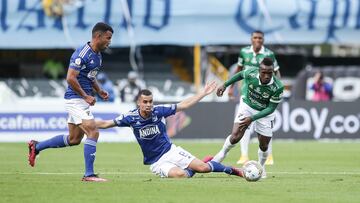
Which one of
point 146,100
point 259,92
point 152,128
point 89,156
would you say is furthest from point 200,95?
point 259,92

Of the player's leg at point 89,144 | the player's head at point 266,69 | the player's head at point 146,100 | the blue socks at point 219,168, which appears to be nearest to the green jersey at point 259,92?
the player's head at point 266,69

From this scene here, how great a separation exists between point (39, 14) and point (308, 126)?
12.4 metres

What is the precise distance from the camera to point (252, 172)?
46.4ft

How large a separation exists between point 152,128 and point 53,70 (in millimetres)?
23408

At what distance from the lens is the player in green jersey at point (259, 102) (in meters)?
15.1

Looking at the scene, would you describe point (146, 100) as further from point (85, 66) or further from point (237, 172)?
point (237, 172)

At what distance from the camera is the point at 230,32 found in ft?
119

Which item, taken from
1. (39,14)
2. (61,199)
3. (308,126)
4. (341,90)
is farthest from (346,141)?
(61,199)

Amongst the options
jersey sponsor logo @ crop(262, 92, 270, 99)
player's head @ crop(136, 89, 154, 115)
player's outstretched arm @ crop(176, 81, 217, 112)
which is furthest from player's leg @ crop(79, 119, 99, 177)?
jersey sponsor logo @ crop(262, 92, 270, 99)

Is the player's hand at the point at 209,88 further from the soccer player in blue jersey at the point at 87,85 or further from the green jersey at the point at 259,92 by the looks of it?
the soccer player in blue jersey at the point at 87,85

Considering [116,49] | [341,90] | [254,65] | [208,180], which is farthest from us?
[116,49]

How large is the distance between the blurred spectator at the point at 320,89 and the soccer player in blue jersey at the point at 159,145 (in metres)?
17.2

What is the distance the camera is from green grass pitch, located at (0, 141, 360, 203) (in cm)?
1187

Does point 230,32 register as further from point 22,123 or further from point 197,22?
point 22,123
